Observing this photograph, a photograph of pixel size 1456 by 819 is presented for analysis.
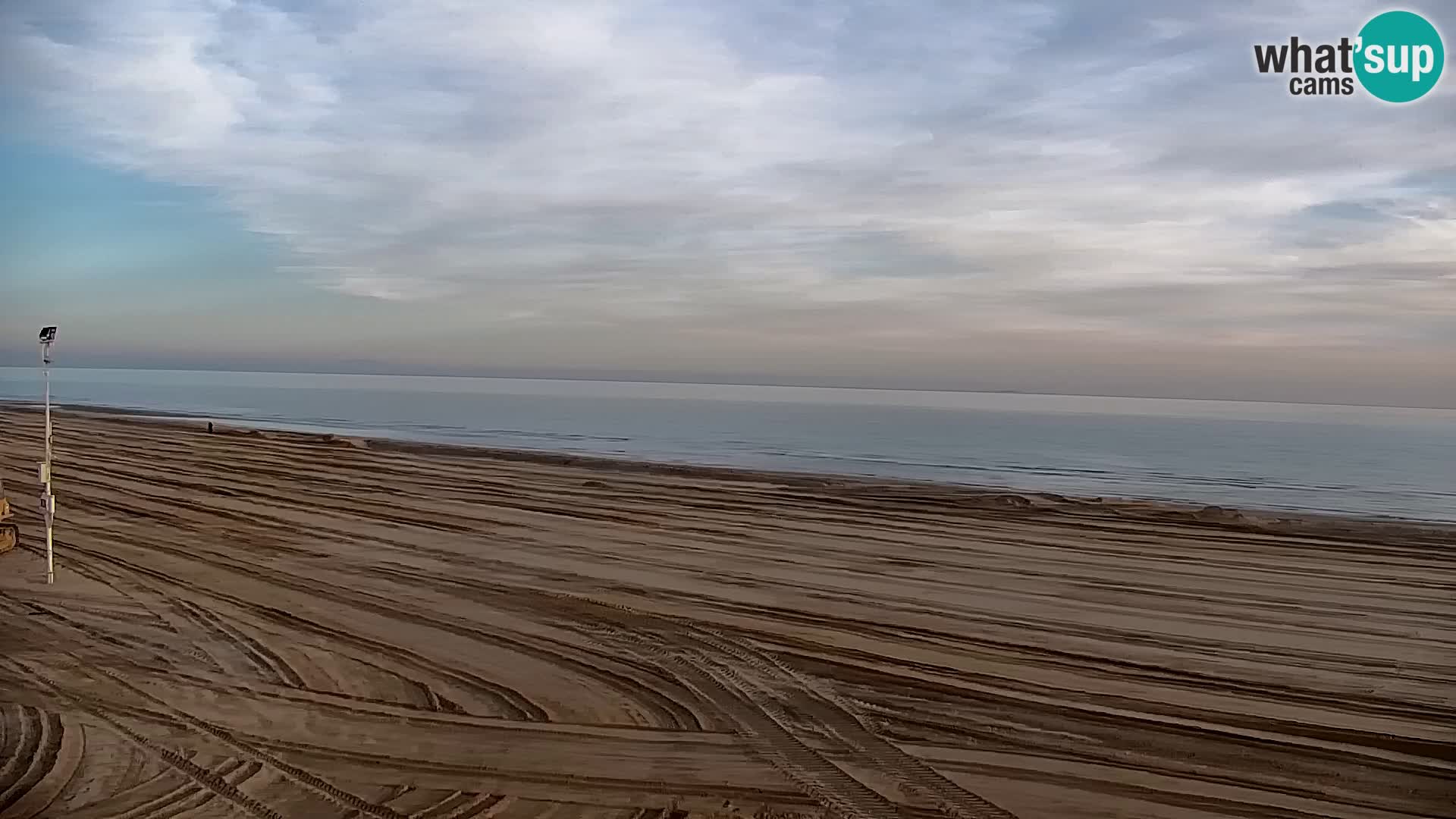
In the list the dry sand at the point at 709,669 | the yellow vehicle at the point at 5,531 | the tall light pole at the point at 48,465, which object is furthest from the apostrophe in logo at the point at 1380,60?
the yellow vehicle at the point at 5,531

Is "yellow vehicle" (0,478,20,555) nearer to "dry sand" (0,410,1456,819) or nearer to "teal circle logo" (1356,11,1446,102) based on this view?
"dry sand" (0,410,1456,819)

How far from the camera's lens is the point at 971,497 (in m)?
13.3

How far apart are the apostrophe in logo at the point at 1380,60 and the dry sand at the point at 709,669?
2.74 meters

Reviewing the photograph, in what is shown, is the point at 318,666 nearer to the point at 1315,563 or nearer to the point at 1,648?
the point at 1,648

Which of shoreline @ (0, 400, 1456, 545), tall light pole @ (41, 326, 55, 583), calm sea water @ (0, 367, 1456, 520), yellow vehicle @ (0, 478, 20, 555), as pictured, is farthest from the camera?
calm sea water @ (0, 367, 1456, 520)

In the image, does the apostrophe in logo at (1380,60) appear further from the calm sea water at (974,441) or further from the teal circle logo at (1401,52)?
the calm sea water at (974,441)

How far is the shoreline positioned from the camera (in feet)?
37.5

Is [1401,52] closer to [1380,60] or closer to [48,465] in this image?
[1380,60]

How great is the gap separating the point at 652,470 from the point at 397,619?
33.5ft

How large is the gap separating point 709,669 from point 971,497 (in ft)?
28.7

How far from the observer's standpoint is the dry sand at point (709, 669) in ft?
12.0

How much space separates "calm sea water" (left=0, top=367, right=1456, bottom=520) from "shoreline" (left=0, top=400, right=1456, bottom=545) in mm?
948

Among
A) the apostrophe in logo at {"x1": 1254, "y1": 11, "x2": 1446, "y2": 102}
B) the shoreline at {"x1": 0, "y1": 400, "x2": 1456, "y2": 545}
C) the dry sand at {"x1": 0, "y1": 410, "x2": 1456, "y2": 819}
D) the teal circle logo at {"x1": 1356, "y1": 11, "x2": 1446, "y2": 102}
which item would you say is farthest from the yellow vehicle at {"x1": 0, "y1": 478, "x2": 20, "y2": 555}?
the teal circle logo at {"x1": 1356, "y1": 11, "x2": 1446, "y2": 102}

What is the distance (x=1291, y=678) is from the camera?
532 centimetres
